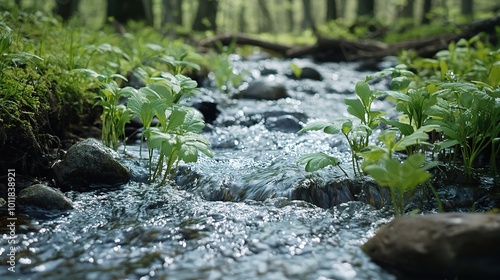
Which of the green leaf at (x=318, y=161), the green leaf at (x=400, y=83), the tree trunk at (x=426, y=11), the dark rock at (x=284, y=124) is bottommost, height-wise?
the dark rock at (x=284, y=124)

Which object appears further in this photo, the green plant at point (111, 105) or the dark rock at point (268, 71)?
the dark rock at point (268, 71)

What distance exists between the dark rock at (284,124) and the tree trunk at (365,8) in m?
13.6

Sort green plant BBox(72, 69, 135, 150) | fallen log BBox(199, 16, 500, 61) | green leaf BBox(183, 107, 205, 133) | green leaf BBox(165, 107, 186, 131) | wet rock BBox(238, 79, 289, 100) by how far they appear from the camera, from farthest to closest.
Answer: fallen log BBox(199, 16, 500, 61)
wet rock BBox(238, 79, 289, 100)
green plant BBox(72, 69, 135, 150)
green leaf BBox(183, 107, 205, 133)
green leaf BBox(165, 107, 186, 131)

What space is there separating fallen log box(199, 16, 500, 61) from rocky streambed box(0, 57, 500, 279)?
5623mm

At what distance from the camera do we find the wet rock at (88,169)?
328 cm

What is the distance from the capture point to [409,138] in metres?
2.29

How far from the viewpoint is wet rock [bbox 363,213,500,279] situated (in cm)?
192

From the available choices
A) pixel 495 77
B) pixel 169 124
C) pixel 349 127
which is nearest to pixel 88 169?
pixel 169 124

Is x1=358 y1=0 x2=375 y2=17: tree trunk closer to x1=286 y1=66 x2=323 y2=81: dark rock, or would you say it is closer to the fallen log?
the fallen log

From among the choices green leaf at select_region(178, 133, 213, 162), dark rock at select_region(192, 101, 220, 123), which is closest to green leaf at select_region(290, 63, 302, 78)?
dark rock at select_region(192, 101, 220, 123)

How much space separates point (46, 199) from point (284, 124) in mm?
3056

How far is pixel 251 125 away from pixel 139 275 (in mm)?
3611

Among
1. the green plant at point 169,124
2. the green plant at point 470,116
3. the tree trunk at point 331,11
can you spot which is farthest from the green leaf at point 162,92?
the tree trunk at point 331,11

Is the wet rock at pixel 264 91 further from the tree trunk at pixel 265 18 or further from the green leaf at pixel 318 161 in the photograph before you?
the tree trunk at pixel 265 18
